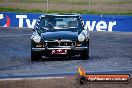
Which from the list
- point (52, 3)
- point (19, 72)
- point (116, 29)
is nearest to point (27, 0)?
point (52, 3)

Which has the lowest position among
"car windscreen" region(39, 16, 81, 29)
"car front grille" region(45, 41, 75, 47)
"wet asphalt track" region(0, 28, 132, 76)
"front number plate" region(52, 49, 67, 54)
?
"wet asphalt track" region(0, 28, 132, 76)

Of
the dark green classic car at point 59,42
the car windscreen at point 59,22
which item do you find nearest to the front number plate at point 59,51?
the dark green classic car at point 59,42

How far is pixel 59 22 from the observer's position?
63.4 feet

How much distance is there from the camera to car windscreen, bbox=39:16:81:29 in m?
19.1

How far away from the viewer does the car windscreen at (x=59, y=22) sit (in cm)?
1906

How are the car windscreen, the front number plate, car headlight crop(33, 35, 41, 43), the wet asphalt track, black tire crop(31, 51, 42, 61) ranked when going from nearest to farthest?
the wet asphalt track
the front number plate
car headlight crop(33, 35, 41, 43)
black tire crop(31, 51, 42, 61)
the car windscreen

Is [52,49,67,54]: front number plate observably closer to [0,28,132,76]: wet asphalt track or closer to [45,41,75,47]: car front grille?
[45,41,75,47]: car front grille

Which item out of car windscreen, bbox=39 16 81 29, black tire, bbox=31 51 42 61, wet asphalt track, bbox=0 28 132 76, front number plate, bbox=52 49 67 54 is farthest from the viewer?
car windscreen, bbox=39 16 81 29

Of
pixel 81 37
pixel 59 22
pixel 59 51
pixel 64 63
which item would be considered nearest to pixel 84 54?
pixel 81 37

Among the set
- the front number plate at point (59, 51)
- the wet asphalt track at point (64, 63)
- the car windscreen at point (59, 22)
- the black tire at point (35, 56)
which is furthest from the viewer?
the car windscreen at point (59, 22)

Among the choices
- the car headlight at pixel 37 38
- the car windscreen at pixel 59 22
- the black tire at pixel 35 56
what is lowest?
the black tire at pixel 35 56

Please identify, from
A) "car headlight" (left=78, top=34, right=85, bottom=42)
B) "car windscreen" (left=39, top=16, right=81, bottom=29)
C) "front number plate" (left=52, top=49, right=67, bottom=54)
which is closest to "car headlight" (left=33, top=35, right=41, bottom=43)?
"front number plate" (left=52, top=49, right=67, bottom=54)

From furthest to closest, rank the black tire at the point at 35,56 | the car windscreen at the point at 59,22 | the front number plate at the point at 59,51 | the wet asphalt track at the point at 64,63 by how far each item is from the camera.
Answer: the car windscreen at the point at 59,22 → the black tire at the point at 35,56 → the front number plate at the point at 59,51 → the wet asphalt track at the point at 64,63

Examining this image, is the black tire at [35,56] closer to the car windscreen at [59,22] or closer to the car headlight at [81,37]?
the car windscreen at [59,22]
